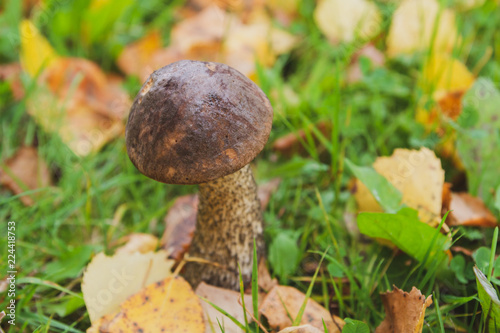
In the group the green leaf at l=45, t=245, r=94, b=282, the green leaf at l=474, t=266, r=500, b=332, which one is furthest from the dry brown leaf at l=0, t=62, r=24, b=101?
the green leaf at l=474, t=266, r=500, b=332

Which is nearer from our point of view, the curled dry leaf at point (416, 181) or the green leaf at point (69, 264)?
the curled dry leaf at point (416, 181)

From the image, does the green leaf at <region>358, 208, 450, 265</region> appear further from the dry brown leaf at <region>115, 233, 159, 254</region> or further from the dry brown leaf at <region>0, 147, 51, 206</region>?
the dry brown leaf at <region>0, 147, 51, 206</region>

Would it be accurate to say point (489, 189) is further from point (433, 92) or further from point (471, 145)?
point (433, 92)

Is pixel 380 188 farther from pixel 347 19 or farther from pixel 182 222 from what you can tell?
pixel 347 19

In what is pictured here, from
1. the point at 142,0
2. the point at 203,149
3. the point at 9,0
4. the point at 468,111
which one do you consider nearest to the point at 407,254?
the point at 468,111

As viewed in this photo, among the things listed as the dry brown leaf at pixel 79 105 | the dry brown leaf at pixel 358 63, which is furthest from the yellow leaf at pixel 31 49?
the dry brown leaf at pixel 358 63

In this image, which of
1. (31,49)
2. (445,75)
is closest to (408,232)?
(445,75)

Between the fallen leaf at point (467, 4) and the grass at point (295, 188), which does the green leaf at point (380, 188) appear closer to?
the grass at point (295, 188)
